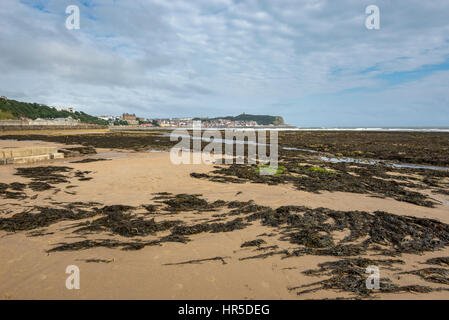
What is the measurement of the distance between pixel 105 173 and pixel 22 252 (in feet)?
21.4

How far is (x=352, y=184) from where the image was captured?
891cm

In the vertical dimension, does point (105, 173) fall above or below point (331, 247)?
above

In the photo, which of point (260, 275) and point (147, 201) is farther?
point (147, 201)

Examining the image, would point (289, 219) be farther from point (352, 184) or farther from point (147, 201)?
point (352, 184)

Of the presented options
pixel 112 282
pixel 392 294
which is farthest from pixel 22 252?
pixel 392 294

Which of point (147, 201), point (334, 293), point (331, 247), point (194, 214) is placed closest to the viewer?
point (334, 293)

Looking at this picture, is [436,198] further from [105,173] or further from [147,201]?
[105,173]

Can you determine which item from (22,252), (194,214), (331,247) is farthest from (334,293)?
(22,252)

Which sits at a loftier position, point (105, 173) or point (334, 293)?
point (105, 173)

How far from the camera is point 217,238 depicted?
4492 millimetres

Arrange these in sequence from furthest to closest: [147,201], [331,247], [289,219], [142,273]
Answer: [147,201]
[289,219]
[331,247]
[142,273]

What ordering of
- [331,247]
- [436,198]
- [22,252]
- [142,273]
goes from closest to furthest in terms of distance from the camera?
[142,273], [22,252], [331,247], [436,198]
